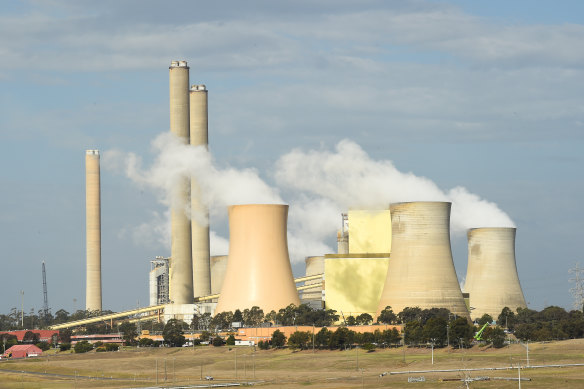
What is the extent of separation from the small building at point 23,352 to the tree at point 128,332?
820 centimetres

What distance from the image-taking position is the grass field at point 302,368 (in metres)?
53.9

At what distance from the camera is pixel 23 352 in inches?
3703

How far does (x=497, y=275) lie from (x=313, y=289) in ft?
120

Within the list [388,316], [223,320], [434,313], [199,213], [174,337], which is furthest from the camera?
[199,213]

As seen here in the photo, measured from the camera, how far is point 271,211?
3231 inches

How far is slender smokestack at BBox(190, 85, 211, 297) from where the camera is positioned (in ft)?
365

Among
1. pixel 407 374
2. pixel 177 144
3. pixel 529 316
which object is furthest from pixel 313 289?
pixel 407 374

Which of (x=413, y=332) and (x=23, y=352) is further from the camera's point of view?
(x=23, y=352)

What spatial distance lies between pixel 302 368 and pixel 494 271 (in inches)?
1287

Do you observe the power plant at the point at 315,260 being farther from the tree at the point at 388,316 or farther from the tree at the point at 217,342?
the tree at the point at 217,342

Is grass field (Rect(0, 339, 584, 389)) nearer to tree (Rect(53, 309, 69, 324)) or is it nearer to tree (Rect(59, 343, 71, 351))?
tree (Rect(59, 343, 71, 351))

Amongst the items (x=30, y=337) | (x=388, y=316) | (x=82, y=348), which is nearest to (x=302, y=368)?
(x=388, y=316)

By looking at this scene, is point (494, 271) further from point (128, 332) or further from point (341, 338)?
point (128, 332)

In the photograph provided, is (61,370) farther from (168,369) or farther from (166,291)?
(166,291)
